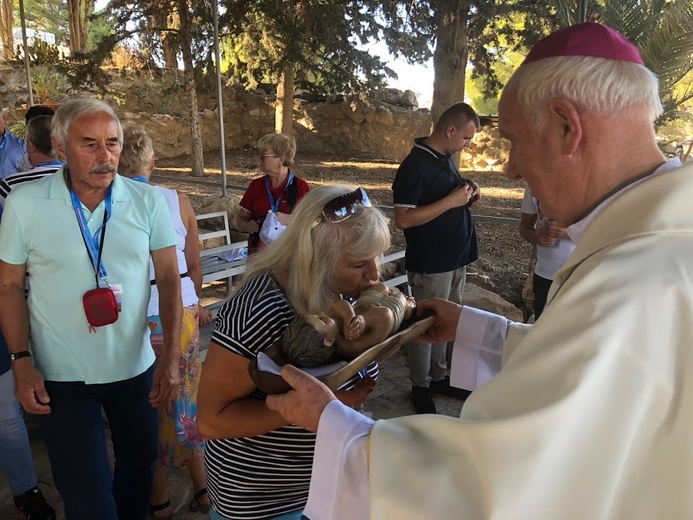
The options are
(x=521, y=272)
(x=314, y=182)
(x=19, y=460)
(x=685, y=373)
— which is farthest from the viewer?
(x=314, y=182)

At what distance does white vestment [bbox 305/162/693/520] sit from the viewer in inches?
35.6

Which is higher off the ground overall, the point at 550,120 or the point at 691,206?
the point at 550,120

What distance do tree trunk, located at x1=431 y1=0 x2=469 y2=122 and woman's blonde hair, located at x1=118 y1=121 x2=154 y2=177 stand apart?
7.56 metres

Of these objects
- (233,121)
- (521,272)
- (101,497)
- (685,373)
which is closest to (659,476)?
(685,373)

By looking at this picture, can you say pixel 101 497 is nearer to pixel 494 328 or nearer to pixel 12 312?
pixel 12 312

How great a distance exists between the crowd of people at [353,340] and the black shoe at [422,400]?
67.0 inches

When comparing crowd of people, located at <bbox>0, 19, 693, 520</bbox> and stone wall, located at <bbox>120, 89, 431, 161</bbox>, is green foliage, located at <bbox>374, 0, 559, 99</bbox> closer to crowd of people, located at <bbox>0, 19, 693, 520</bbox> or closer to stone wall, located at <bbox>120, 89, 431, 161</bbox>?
stone wall, located at <bbox>120, 89, 431, 161</bbox>

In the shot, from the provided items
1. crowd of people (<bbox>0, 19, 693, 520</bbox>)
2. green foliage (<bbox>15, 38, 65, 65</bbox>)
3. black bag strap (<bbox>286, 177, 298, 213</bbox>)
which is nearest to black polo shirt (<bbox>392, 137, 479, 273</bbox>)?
black bag strap (<bbox>286, 177, 298, 213</bbox>)

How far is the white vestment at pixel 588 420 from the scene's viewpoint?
905 millimetres

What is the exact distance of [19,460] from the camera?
8.94ft

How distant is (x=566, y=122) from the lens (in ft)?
3.98

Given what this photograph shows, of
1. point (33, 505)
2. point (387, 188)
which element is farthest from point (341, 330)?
point (387, 188)

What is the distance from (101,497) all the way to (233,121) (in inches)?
779

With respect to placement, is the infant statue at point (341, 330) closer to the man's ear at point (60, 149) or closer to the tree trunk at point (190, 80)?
the man's ear at point (60, 149)
